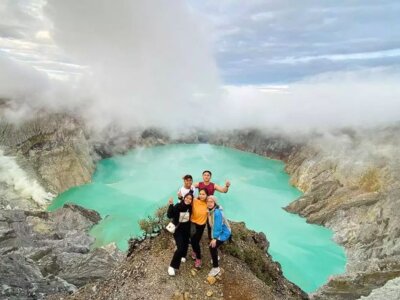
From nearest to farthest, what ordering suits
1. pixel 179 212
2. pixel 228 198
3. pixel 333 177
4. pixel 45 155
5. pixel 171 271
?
pixel 179 212 < pixel 171 271 < pixel 333 177 < pixel 228 198 < pixel 45 155

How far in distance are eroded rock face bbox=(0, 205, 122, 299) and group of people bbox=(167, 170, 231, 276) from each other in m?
19.2

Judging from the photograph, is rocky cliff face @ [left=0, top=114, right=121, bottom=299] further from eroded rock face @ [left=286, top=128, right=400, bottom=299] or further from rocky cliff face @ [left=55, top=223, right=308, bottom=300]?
eroded rock face @ [left=286, top=128, right=400, bottom=299]

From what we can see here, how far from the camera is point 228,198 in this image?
83.8 m

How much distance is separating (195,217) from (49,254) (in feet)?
115

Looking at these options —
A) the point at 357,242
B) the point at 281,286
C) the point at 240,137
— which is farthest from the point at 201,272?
the point at 240,137

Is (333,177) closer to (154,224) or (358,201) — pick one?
(358,201)

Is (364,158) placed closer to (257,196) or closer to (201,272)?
(257,196)

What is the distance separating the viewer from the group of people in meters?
14.6

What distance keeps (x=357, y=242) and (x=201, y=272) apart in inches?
1794

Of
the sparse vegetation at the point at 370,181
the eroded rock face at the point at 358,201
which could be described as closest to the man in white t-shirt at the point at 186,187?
the eroded rock face at the point at 358,201

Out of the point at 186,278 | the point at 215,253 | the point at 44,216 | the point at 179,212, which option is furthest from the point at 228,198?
the point at 179,212

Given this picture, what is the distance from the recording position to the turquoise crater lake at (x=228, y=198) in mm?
55656

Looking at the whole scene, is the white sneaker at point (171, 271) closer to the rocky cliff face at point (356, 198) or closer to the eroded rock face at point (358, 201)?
the rocky cliff face at point (356, 198)

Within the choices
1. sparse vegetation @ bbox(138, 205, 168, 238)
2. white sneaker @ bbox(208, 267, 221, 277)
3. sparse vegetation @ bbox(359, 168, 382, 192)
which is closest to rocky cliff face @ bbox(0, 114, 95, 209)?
sparse vegetation @ bbox(359, 168, 382, 192)
